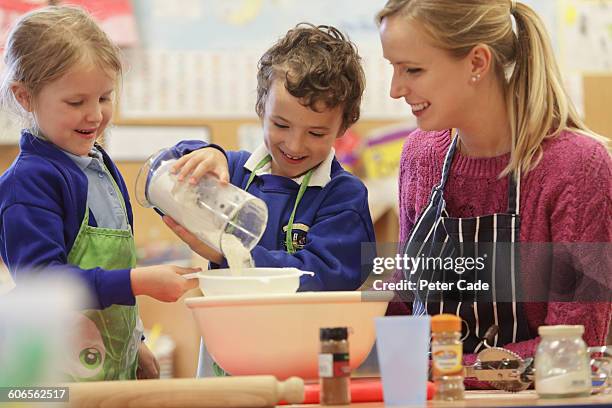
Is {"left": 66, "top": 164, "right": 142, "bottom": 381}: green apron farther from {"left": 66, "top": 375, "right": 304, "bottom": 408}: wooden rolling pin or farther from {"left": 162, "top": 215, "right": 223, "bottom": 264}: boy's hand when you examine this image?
{"left": 66, "top": 375, "right": 304, "bottom": 408}: wooden rolling pin

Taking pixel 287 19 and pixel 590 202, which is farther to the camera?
→ pixel 287 19

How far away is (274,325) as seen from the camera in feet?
3.83

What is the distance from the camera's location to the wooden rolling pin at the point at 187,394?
97 centimetres

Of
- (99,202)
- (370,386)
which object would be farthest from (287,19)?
(370,386)

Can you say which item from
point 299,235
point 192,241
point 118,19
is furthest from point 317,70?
point 118,19

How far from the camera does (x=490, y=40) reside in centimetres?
154

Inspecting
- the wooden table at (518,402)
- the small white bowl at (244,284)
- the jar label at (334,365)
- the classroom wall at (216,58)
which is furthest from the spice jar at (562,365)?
the classroom wall at (216,58)

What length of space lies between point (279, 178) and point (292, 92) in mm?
156

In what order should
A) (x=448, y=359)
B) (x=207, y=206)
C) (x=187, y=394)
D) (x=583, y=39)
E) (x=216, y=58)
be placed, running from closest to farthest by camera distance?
(x=187, y=394) → (x=448, y=359) → (x=207, y=206) → (x=216, y=58) → (x=583, y=39)

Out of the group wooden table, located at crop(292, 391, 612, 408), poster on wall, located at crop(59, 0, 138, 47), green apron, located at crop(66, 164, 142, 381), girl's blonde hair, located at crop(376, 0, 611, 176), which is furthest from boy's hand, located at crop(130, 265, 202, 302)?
poster on wall, located at crop(59, 0, 138, 47)

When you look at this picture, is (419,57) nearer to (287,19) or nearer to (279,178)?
(279,178)

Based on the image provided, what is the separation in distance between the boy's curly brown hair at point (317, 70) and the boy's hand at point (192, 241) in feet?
0.97

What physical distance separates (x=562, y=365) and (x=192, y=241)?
56 centimetres

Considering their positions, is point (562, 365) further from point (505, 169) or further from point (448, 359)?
point (505, 169)
